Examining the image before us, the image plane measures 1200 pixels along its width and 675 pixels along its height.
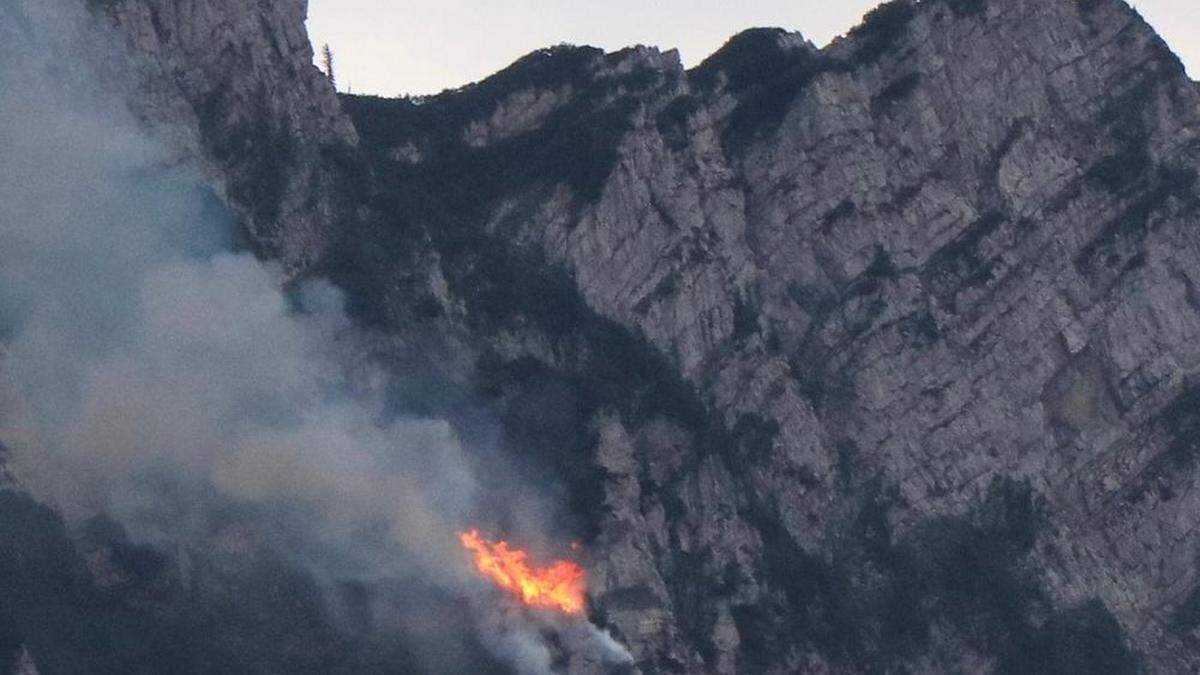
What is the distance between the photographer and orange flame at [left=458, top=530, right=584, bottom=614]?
171750 mm

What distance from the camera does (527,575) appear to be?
568 ft

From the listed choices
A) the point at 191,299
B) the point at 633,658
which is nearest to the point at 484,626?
the point at 633,658

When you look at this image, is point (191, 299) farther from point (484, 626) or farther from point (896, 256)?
point (896, 256)

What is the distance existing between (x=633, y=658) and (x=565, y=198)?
35.6 m

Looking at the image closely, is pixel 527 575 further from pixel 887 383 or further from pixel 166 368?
pixel 887 383

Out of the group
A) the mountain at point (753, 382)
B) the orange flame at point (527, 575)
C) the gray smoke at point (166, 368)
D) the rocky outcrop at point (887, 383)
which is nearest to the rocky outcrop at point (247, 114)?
the mountain at point (753, 382)

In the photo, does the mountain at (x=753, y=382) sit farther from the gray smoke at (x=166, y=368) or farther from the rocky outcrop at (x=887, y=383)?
the gray smoke at (x=166, y=368)

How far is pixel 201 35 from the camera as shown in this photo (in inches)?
7111

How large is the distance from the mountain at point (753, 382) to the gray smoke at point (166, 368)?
10.5 feet

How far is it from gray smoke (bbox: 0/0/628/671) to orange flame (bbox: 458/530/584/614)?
4.95 feet

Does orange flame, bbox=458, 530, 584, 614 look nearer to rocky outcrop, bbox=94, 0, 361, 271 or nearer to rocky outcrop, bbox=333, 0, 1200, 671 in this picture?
rocky outcrop, bbox=333, 0, 1200, 671

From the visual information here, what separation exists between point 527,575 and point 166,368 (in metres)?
22.0

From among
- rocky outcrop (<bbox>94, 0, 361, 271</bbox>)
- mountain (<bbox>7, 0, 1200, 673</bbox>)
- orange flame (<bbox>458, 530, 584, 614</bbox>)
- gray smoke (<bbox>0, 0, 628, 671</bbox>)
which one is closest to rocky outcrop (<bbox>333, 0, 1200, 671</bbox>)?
mountain (<bbox>7, 0, 1200, 673</bbox>)

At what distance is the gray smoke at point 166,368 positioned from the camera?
159 m
